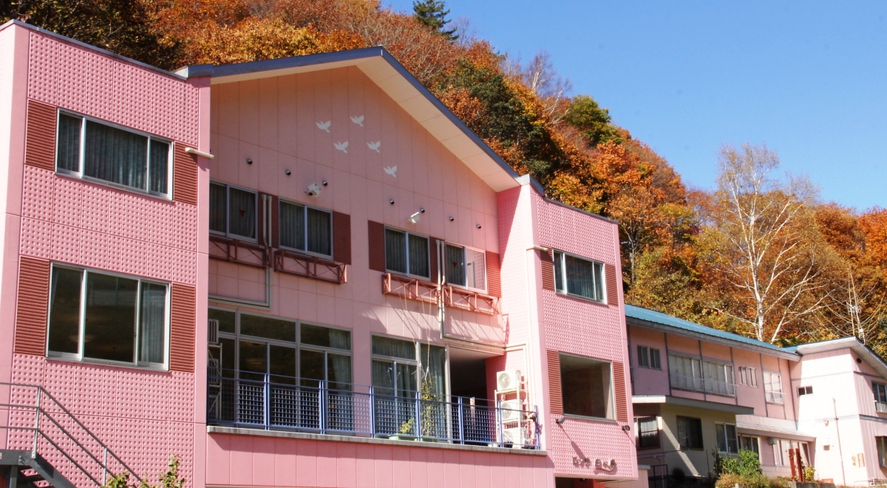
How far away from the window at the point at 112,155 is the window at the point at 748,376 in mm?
28720

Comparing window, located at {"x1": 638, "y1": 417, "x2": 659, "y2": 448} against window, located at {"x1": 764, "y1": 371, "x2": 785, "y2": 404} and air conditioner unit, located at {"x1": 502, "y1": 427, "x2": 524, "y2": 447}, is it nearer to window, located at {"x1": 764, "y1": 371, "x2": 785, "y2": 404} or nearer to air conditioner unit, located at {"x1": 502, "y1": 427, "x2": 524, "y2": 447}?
window, located at {"x1": 764, "y1": 371, "x2": 785, "y2": 404}

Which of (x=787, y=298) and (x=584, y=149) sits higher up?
(x=584, y=149)

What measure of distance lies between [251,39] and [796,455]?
2861 centimetres

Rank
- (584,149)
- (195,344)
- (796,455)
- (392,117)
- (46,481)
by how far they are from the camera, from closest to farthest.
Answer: (46,481) → (195,344) → (392,117) → (796,455) → (584,149)

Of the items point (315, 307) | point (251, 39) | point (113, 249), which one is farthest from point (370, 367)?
point (251, 39)

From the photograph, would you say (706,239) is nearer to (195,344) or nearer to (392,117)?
(392,117)

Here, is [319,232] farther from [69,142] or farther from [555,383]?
[555,383]

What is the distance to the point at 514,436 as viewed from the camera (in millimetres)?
24453

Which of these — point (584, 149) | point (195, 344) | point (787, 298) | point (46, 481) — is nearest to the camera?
point (46, 481)

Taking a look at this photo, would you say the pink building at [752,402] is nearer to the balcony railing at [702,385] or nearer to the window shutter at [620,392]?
the balcony railing at [702,385]

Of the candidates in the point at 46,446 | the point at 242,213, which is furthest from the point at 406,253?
the point at 46,446

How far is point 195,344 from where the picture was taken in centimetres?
1769

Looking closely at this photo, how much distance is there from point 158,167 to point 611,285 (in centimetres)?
1448

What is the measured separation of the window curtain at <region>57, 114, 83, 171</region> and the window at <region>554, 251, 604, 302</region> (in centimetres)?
1347
